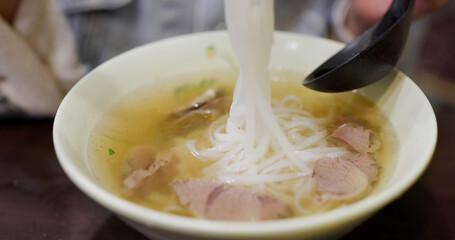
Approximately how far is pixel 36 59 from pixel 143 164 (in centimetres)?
84

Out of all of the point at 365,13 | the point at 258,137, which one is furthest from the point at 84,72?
the point at 365,13

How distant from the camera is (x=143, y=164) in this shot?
1047mm

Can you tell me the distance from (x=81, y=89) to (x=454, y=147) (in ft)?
4.06

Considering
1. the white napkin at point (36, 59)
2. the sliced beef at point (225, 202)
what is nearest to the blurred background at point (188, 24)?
the white napkin at point (36, 59)

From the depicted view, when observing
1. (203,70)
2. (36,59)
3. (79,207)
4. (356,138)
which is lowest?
(79,207)

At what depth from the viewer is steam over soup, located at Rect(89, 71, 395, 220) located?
0.89 m

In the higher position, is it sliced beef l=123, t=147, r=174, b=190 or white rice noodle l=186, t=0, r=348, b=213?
white rice noodle l=186, t=0, r=348, b=213

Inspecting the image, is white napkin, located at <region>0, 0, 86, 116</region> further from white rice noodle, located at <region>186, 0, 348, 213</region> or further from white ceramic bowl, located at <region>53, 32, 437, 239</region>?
white rice noodle, located at <region>186, 0, 348, 213</region>

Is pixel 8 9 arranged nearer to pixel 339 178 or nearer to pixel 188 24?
pixel 188 24

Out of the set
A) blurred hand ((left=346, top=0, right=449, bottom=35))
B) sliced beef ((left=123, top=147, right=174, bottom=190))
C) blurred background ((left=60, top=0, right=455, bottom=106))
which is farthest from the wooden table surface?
blurred background ((left=60, top=0, right=455, bottom=106))

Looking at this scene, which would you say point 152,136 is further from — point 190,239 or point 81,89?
point 190,239

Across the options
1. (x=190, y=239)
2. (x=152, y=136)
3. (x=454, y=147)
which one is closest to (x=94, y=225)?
(x=152, y=136)

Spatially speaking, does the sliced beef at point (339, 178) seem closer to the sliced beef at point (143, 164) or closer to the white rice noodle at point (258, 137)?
the white rice noodle at point (258, 137)

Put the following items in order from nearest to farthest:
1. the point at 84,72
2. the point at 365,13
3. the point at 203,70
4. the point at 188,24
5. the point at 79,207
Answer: the point at 79,207, the point at 203,70, the point at 84,72, the point at 365,13, the point at 188,24
